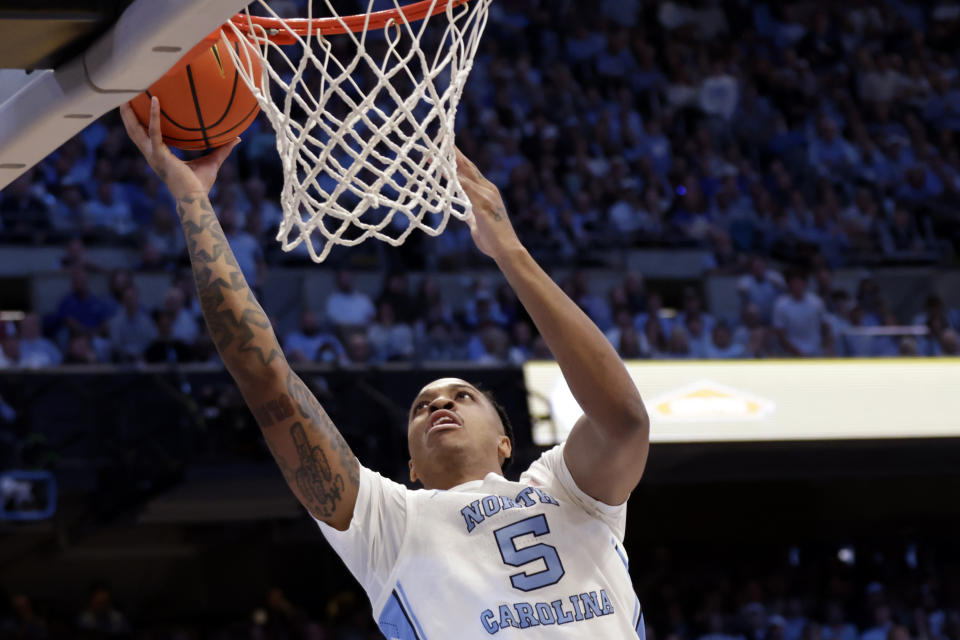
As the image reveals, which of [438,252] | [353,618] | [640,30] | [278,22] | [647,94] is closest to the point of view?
[278,22]

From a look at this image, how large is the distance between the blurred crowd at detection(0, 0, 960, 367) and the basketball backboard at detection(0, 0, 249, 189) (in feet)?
16.7

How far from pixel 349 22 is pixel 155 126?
64 centimetres

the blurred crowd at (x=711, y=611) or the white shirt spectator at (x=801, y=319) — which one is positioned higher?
the white shirt spectator at (x=801, y=319)

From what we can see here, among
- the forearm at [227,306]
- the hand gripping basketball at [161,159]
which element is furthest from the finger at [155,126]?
the forearm at [227,306]

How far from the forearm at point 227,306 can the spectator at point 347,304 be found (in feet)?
18.8

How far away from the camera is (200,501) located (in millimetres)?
7332

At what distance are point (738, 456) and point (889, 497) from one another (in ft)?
8.61

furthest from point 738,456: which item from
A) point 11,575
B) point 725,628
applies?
point 11,575

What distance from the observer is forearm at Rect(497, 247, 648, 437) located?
214 cm

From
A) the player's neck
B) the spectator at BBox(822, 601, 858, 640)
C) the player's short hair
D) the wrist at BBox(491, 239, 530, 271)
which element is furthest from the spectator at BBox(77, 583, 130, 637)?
the wrist at BBox(491, 239, 530, 271)

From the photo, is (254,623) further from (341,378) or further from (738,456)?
(738,456)

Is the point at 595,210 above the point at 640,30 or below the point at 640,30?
below

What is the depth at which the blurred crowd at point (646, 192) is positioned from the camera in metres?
7.74

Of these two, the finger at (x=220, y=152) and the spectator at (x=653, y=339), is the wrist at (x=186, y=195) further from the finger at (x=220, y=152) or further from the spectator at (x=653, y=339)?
the spectator at (x=653, y=339)
